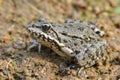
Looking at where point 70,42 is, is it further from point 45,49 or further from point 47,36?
point 45,49

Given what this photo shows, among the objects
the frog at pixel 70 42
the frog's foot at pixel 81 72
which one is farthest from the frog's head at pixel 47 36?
the frog's foot at pixel 81 72

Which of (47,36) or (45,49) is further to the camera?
(45,49)

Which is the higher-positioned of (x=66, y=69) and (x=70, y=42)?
(x=70, y=42)

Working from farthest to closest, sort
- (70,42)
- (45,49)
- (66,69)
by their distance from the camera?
(45,49) → (70,42) → (66,69)

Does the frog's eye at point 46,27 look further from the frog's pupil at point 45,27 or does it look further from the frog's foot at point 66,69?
the frog's foot at point 66,69

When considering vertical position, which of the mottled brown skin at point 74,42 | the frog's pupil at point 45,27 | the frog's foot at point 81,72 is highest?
the frog's pupil at point 45,27

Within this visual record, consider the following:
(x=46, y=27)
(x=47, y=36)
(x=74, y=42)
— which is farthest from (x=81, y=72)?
(x=46, y=27)

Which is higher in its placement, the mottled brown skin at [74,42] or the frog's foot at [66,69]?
the mottled brown skin at [74,42]
